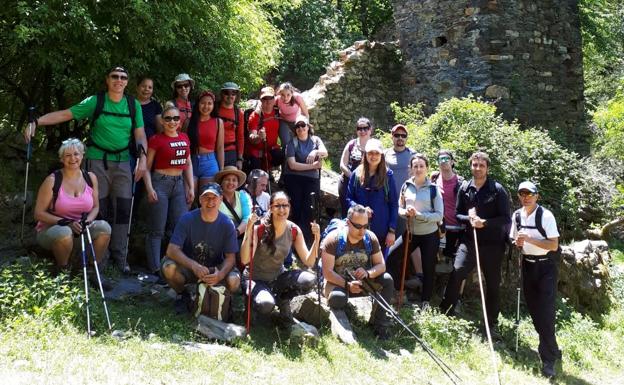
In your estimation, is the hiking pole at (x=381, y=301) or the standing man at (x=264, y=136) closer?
the hiking pole at (x=381, y=301)

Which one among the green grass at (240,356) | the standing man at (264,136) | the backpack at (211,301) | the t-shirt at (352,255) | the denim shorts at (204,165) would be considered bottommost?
the green grass at (240,356)

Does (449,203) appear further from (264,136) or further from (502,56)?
(502,56)

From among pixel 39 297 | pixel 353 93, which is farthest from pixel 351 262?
pixel 353 93

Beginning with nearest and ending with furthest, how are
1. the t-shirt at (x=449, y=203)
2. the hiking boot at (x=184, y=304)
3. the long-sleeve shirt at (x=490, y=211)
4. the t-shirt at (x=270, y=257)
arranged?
the hiking boot at (x=184, y=304)
the t-shirt at (x=270, y=257)
the long-sleeve shirt at (x=490, y=211)
the t-shirt at (x=449, y=203)

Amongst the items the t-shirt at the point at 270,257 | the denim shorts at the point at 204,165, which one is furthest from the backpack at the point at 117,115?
the t-shirt at the point at 270,257

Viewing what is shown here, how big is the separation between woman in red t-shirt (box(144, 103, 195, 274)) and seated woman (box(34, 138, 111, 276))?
0.64 m

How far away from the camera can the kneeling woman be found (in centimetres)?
548

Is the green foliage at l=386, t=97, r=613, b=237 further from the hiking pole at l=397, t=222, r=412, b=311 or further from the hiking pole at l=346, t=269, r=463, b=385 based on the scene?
the hiking pole at l=346, t=269, r=463, b=385

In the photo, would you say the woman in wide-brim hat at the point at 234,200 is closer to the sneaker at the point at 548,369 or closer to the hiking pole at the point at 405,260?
the hiking pole at the point at 405,260

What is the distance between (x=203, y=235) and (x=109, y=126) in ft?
5.15

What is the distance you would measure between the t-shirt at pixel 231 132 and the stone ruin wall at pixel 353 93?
470cm

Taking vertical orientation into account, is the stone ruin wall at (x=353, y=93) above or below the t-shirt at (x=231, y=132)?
above

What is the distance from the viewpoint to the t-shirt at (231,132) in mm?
6801

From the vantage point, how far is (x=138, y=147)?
19.7ft
